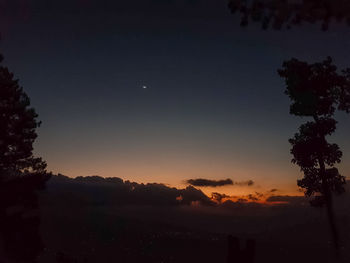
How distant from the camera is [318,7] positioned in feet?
16.8

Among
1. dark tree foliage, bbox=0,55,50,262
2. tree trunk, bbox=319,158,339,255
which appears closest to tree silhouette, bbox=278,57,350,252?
tree trunk, bbox=319,158,339,255

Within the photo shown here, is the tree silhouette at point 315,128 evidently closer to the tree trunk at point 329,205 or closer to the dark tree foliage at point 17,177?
the tree trunk at point 329,205

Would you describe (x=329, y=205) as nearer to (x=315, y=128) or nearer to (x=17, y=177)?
(x=315, y=128)

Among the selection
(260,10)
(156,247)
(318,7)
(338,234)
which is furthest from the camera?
(156,247)

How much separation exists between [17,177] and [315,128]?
21301mm

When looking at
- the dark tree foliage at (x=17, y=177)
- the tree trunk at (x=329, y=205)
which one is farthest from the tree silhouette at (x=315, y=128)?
the dark tree foliage at (x=17, y=177)

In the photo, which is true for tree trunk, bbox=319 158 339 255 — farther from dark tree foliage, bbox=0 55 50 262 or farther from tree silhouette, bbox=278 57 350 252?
dark tree foliage, bbox=0 55 50 262

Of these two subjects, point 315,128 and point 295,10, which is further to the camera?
point 315,128

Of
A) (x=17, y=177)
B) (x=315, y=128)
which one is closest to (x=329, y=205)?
(x=315, y=128)

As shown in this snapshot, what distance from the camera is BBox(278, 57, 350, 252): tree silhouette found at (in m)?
26.2

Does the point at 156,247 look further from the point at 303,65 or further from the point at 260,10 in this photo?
the point at 260,10

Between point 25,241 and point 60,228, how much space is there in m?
85.9

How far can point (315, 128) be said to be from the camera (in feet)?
87.0

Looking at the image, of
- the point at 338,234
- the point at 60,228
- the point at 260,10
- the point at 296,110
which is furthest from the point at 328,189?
the point at 60,228
